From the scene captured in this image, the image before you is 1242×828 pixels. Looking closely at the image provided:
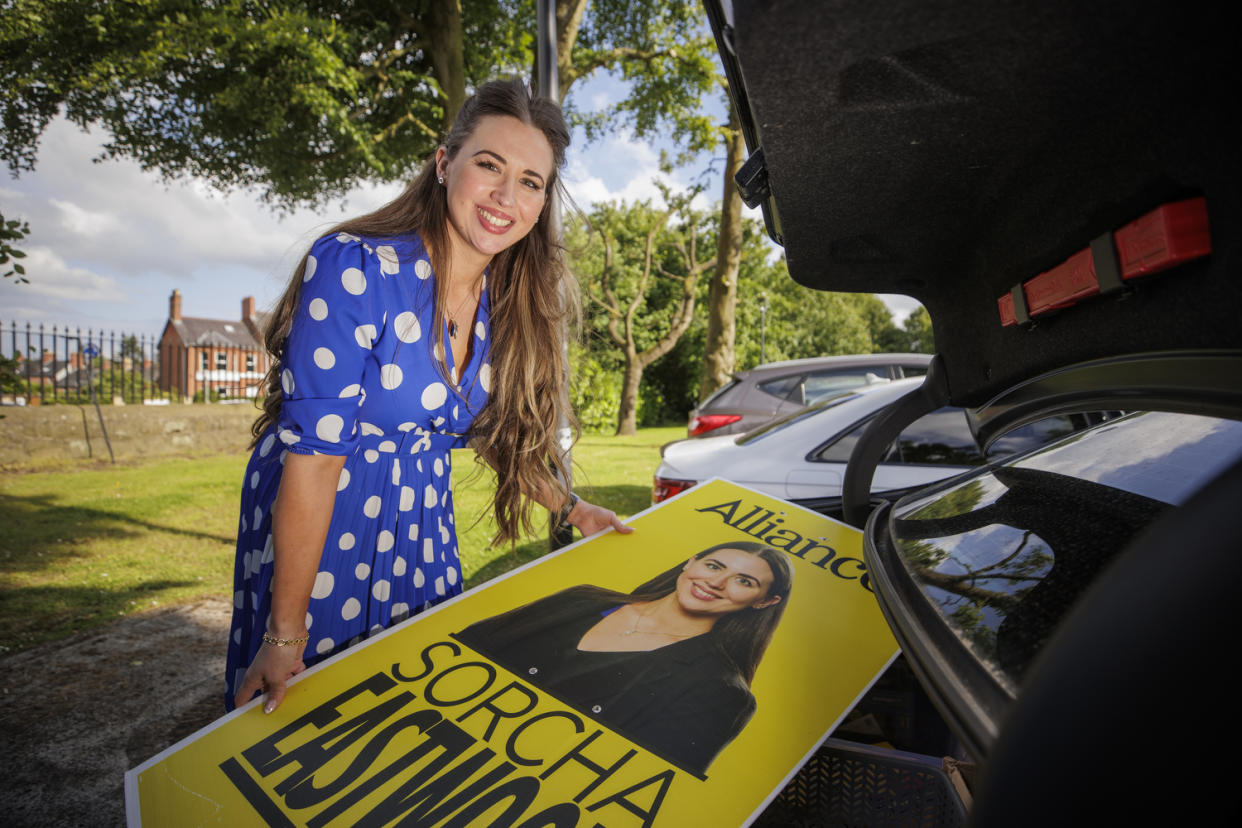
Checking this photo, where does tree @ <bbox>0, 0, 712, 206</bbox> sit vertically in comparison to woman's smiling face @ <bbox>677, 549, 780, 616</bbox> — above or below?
above

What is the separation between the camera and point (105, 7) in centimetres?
800

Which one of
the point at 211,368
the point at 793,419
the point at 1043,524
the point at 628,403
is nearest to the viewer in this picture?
the point at 1043,524

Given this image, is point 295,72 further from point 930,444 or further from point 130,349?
point 930,444

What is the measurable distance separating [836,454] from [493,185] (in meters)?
2.89

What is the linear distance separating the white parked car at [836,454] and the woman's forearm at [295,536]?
8.77ft

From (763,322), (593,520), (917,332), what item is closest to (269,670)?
(593,520)

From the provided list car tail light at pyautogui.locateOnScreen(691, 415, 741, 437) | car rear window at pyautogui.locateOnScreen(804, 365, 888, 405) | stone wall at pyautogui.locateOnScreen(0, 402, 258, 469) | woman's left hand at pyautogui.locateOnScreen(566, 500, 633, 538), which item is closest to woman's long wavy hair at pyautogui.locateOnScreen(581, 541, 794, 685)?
woman's left hand at pyautogui.locateOnScreen(566, 500, 633, 538)

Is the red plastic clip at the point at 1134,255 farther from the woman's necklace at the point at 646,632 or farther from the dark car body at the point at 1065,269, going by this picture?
the woman's necklace at the point at 646,632

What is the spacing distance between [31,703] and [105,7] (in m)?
8.43

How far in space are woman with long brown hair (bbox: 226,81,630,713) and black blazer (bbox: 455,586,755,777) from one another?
420 millimetres

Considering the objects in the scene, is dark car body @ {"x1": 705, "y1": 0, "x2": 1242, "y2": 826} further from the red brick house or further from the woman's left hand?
the red brick house

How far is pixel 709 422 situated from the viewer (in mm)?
7809

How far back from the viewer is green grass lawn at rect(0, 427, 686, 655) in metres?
4.66

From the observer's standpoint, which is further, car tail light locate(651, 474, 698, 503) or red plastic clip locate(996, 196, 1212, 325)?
car tail light locate(651, 474, 698, 503)
